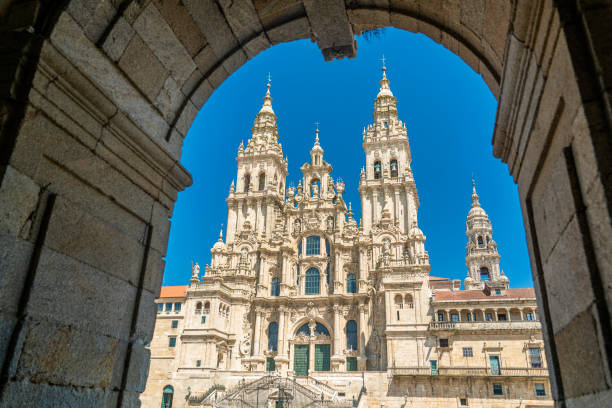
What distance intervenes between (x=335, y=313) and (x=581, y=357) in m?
36.8

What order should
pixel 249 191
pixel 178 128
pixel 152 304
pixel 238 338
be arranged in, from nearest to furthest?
pixel 152 304 < pixel 178 128 < pixel 238 338 < pixel 249 191

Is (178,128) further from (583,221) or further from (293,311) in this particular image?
(293,311)

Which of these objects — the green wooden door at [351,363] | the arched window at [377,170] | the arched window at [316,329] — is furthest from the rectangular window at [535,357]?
the arched window at [377,170]

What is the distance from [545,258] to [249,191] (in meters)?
45.2

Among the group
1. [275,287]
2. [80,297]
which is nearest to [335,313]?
[275,287]

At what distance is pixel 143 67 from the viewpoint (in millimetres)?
5238

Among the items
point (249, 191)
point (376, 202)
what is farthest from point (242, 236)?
point (376, 202)

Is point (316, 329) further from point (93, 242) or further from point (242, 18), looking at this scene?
point (93, 242)

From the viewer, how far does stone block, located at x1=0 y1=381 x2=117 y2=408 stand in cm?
349

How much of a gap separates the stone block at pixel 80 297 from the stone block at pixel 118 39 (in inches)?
85.5

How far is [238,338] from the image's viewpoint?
39656 millimetres

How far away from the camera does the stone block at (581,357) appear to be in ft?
9.70

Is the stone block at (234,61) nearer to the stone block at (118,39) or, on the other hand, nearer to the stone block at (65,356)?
the stone block at (118,39)

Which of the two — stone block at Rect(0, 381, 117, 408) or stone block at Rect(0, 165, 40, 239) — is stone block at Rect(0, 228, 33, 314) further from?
stone block at Rect(0, 381, 117, 408)
